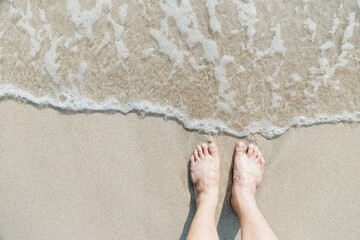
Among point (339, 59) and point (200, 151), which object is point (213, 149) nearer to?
point (200, 151)

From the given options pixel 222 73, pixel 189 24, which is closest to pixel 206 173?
pixel 222 73

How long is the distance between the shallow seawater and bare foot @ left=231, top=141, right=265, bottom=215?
144 millimetres

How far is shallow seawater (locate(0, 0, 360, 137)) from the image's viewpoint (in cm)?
187

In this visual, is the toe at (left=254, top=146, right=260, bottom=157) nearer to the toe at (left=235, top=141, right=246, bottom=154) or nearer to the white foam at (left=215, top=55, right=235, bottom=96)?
the toe at (left=235, top=141, right=246, bottom=154)

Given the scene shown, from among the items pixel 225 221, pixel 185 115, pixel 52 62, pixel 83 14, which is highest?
pixel 83 14

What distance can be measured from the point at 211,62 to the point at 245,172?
0.85m

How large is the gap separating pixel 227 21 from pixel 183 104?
70 cm

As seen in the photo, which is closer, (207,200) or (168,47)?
(207,200)

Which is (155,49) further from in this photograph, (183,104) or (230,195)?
(230,195)

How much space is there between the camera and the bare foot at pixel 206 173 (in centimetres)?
179

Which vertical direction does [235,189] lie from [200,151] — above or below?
below

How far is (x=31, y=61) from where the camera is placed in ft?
6.26

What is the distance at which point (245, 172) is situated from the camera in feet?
5.98

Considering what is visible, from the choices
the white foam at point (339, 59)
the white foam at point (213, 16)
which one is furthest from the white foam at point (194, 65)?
the white foam at point (339, 59)
